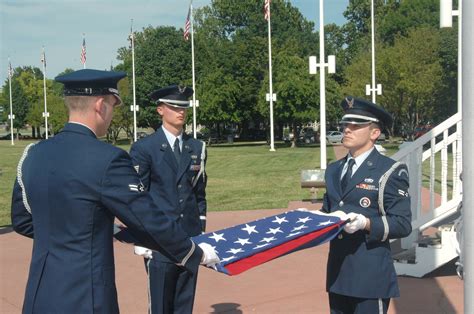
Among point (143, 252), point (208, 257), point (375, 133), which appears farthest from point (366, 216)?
point (143, 252)

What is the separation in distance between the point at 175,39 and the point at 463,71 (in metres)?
60.8

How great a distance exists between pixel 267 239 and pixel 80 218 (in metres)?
1.39

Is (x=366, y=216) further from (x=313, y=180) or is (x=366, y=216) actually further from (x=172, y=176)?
(x=313, y=180)

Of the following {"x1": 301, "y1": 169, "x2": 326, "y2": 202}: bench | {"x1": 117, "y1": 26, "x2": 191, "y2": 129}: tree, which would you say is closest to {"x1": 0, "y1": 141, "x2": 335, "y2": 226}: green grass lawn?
{"x1": 301, "y1": 169, "x2": 326, "y2": 202}: bench

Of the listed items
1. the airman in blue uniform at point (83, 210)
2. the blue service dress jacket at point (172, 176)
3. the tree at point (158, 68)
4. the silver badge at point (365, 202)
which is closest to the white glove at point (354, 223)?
the silver badge at point (365, 202)

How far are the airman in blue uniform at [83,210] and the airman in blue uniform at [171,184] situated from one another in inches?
61.2

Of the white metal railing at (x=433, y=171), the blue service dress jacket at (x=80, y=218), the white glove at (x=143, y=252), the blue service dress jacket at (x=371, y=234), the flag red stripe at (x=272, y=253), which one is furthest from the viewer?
the white metal railing at (x=433, y=171)

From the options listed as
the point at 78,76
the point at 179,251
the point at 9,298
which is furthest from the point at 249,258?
the point at 9,298

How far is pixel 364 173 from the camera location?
3.80 metres

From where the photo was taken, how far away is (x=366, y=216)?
3.77 meters

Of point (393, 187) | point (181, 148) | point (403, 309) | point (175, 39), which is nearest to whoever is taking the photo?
point (393, 187)

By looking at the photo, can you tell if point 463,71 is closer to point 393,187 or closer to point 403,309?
point 393,187

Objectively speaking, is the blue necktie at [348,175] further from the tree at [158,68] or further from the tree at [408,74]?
the tree at [158,68]

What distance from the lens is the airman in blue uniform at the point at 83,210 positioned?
2656mm
